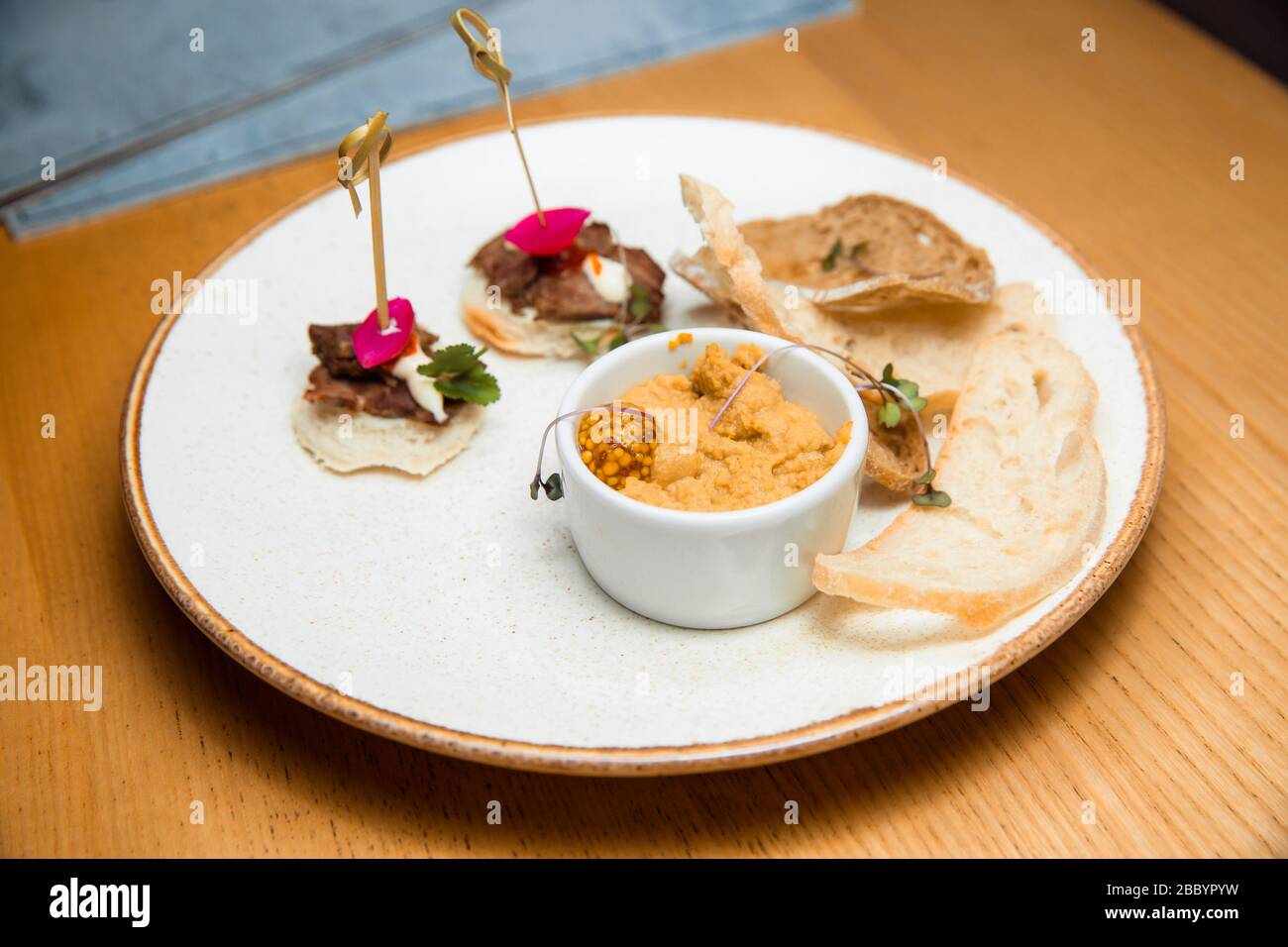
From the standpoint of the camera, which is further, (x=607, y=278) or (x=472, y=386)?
(x=607, y=278)

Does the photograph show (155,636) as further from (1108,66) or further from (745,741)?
(1108,66)

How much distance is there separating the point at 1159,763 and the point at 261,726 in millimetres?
1600

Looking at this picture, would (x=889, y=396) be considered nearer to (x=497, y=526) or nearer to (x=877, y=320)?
(x=877, y=320)

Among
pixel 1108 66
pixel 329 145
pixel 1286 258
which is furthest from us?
pixel 1108 66

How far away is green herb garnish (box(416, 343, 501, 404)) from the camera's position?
250 cm

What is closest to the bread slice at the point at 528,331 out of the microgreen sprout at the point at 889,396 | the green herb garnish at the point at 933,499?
the microgreen sprout at the point at 889,396

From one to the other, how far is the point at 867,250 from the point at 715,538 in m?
1.14

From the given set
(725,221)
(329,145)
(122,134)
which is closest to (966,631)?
(725,221)

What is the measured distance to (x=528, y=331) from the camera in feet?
9.08

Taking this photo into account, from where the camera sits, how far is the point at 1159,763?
2037mm

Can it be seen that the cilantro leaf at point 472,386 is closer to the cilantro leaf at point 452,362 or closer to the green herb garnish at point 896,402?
the cilantro leaf at point 452,362

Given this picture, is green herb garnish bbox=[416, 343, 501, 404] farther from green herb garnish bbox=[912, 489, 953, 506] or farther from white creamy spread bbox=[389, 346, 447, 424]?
green herb garnish bbox=[912, 489, 953, 506]

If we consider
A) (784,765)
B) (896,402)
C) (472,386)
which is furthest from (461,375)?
(784,765)

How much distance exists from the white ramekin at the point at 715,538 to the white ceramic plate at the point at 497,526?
6 cm
